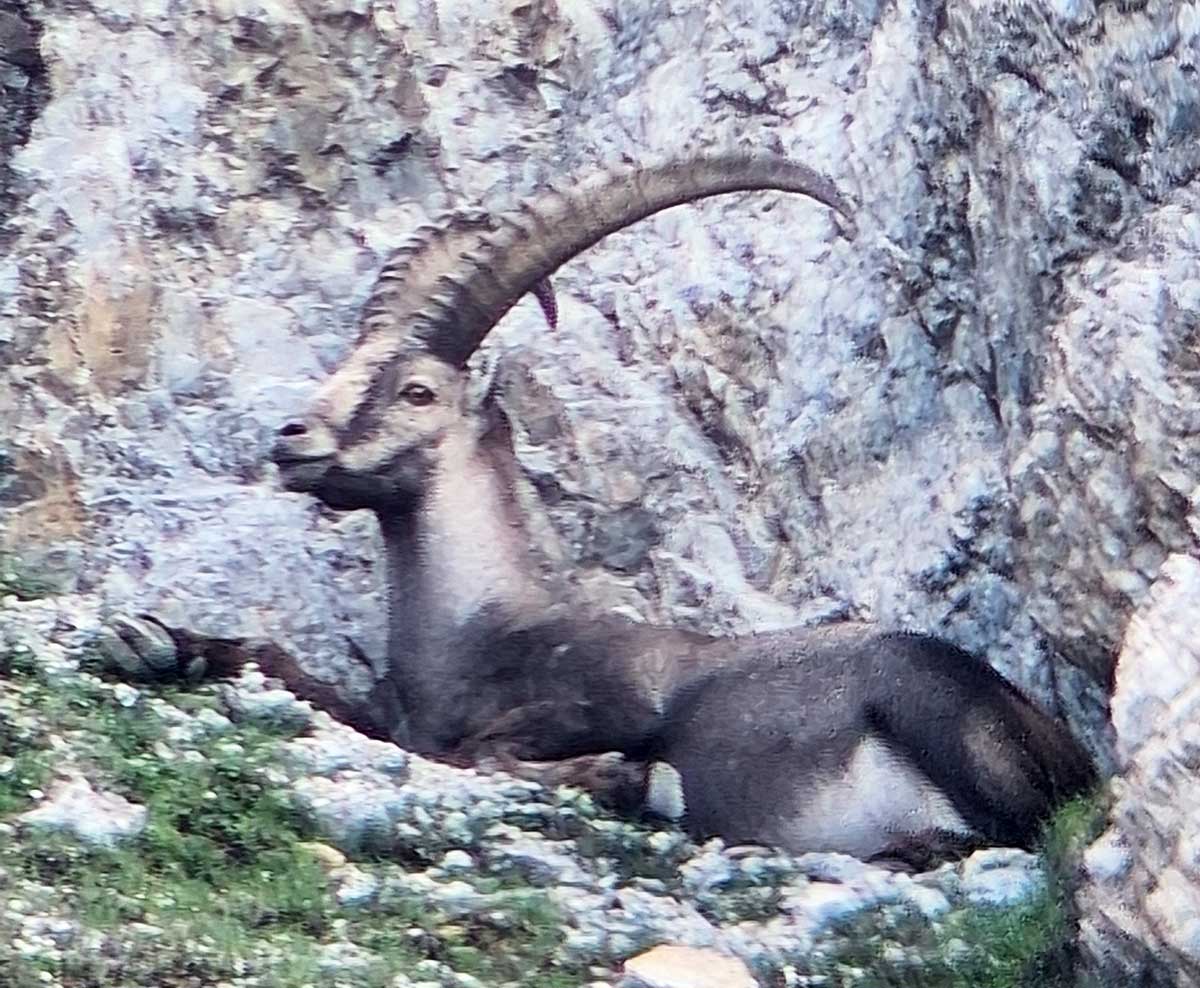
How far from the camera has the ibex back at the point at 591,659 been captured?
203 centimetres

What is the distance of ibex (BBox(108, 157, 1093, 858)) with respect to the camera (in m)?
2.03

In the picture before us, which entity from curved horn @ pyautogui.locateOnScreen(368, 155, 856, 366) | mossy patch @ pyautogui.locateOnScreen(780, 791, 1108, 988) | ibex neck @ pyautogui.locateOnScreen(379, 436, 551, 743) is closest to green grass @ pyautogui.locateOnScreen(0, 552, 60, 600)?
ibex neck @ pyautogui.locateOnScreen(379, 436, 551, 743)

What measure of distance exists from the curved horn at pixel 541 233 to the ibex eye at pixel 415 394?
0.05 meters

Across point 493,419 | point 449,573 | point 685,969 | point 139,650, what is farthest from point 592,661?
point 139,650

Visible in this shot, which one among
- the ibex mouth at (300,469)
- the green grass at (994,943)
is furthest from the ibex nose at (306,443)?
the green grass at (994,943)

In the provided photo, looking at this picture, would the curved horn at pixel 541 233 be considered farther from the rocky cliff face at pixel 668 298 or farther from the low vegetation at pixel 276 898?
the low vegetation at pixel 276 898

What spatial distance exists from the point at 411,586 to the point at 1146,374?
0.88 metres

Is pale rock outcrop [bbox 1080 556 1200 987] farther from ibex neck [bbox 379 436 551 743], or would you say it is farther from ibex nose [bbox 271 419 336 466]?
ibex nose [bbox 271 419 336 466]

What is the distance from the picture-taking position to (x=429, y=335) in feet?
7.24

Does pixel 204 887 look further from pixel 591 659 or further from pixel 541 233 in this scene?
pixel 541 233

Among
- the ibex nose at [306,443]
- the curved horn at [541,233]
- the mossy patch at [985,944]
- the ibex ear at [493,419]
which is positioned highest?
the curved horn at [541,233]

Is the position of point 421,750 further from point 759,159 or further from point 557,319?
point 759,159

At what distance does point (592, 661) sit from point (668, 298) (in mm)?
480

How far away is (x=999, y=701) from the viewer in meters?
2.05
